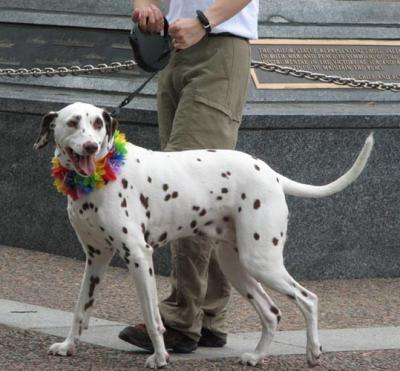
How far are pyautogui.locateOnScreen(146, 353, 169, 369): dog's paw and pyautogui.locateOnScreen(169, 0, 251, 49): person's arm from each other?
141 cm

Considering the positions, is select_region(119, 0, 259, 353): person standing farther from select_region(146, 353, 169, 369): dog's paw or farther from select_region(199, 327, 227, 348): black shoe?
select_region(146, 353, 169, 369): dog's paw

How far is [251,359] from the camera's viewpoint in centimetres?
625

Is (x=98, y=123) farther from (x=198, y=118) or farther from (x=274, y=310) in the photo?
(x=274, y=310)

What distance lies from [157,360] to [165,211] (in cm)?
67

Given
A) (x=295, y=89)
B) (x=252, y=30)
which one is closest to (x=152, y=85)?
(x=295, y=89)

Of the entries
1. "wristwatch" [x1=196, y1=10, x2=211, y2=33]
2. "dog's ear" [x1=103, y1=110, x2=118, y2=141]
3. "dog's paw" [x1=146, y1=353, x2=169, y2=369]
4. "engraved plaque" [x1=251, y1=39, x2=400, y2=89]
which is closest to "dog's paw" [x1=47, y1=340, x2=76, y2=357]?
"dog's paw" [x1=146, y1=353, x2=169, y2=369]

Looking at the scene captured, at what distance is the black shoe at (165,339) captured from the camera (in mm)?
6387

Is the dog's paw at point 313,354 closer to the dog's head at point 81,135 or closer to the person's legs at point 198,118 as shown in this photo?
the person's legs at point 198,118

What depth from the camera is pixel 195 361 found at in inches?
248

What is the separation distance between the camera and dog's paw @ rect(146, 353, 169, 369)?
6008 mm

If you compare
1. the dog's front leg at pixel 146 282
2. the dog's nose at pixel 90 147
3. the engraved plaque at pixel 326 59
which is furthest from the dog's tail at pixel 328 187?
the engraved plaque at pixel 326 59

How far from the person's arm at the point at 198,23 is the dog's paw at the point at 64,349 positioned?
1.46 m

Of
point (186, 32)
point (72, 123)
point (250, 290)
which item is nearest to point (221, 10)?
point (186, 32)

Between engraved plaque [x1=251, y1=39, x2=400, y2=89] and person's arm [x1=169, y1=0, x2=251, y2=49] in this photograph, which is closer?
person's arm [x1=169, y1=0, x2=251, y2=49]
